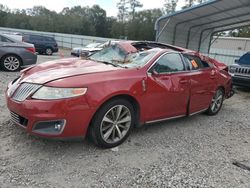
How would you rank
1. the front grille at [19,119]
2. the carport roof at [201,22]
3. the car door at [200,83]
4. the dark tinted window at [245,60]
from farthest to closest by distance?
the carport roof at [201,22], the dark tinted window at [245,60], the car door at [200,83], the front grille at [19,119]

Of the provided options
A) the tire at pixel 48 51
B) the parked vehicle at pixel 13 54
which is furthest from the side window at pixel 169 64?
the tire at pixel 48 51

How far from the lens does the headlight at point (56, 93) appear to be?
314 centimetres

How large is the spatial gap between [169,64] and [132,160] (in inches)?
72.6

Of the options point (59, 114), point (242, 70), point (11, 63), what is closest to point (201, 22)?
point (242, 70)

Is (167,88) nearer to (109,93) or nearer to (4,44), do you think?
(109,93)

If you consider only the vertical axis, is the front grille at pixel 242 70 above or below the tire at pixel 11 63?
above

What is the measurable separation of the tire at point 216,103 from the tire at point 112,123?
266 centimetres

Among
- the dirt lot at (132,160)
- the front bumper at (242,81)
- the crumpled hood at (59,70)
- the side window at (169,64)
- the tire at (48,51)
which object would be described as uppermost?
the side window at (169,64)

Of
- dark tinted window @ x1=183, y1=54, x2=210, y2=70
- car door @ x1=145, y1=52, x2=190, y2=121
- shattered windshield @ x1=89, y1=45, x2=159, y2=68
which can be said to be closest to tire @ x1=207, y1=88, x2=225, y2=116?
dark tinted window @ x1=183, y1=54, x2=210, y2=70

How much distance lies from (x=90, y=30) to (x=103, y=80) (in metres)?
56.6

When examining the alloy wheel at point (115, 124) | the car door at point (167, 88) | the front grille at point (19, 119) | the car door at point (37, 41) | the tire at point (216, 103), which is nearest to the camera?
the front grille at point (19, 119)

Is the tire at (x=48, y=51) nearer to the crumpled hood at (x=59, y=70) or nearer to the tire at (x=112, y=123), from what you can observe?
the crumpled hood at (x=59, y=70)

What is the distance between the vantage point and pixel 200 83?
5.00 meters

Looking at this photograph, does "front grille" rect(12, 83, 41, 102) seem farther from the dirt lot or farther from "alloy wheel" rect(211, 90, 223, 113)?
"alloy wheel" rect(211, 90, 223, 113)
